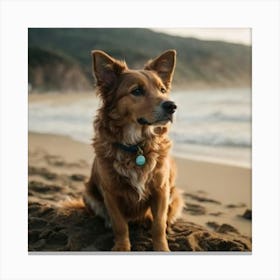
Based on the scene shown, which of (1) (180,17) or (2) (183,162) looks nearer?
(1) (180,17)

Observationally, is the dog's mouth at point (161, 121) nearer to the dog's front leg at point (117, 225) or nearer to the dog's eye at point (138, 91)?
the dog's eye at point (138, 91)

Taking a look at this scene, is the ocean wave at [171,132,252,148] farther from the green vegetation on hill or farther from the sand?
the green vegetation on hill

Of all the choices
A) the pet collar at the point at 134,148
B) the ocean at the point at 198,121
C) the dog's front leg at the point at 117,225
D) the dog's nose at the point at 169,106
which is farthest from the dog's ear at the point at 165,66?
the dog's front leg at the point at 117,225

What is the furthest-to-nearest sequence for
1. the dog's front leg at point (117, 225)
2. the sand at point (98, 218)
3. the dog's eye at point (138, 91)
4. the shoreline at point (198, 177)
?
1. the shoreline at point (198, 177)
2. the sand at point (98, 218)
3. the dog's front leg at point (117, 225)
4. the dog's eye at point (138, 91)

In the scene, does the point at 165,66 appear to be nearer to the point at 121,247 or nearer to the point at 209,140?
the point at 209,140
